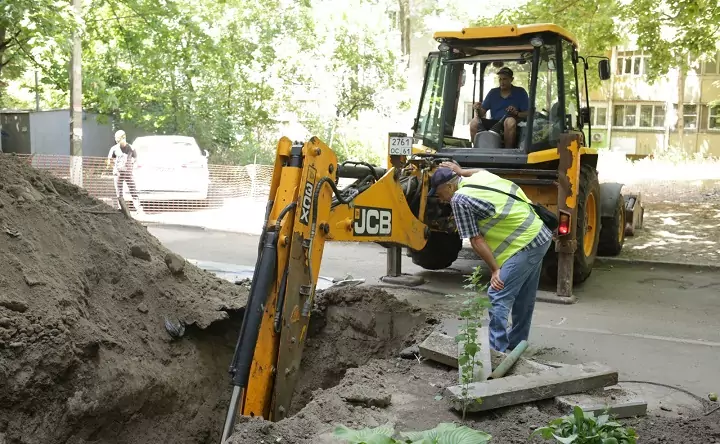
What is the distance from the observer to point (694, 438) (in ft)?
12.5

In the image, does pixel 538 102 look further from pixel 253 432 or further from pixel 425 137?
pixel 253 432

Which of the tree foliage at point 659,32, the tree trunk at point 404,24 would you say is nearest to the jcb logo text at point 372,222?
the tree foliage at point 659,32

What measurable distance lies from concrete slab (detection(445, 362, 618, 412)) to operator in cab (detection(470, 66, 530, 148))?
4.60 meters

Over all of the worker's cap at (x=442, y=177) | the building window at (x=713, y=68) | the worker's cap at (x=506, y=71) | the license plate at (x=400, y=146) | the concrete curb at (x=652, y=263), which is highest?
the building window at (x=713, y=68)

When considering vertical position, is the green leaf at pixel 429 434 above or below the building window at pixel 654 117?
below

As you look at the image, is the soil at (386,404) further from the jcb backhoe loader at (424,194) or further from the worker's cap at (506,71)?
the worker's cap at (506,71)

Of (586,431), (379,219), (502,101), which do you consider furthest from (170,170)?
(586,431)

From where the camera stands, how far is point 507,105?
8852 millimetres

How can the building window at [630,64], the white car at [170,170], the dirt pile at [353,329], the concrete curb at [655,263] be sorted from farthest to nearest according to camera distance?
1. the building window at [630,64]
2. the white car at [170,170]
3. the concrete curb at [655,263]
4. the dirt pile at [353,329]

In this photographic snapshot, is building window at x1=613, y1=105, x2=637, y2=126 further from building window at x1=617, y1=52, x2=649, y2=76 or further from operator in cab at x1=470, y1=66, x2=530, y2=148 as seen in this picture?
operator in cab at x1=470, y1=66, x2=530, y2=148

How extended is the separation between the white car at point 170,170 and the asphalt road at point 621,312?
126 inches

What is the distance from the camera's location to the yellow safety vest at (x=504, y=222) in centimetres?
519

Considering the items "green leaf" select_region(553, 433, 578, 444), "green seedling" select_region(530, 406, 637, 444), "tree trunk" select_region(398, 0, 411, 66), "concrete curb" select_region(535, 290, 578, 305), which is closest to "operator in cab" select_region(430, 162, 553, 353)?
"green seedling" select_region(530, 406, 637, 444)

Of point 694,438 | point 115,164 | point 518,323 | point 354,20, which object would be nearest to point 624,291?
point 518,323
